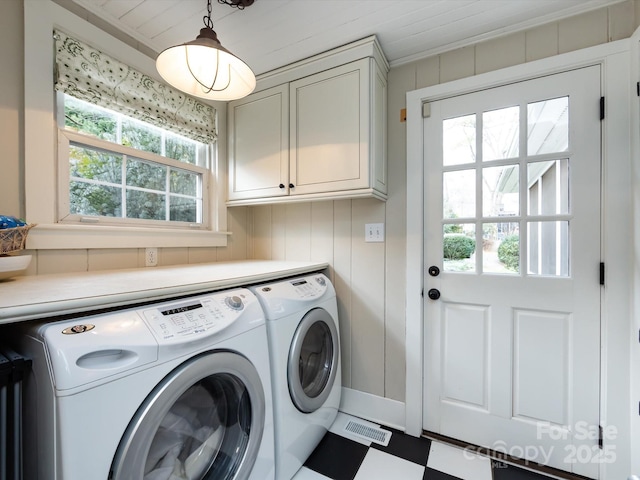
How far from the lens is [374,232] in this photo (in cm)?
177

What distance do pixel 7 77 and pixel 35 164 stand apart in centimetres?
36

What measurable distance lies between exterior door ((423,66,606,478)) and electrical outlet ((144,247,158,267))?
1634 millimetres

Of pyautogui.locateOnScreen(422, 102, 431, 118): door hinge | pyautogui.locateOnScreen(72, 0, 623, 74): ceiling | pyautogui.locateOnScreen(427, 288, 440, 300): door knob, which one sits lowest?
pyautogui.locateOnScreen(427, 288, 440, 300): door knob

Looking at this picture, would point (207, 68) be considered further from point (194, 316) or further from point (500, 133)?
point (500, 133)

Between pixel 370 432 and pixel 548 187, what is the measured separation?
1.70 m

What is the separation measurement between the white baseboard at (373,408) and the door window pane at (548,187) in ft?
4.53

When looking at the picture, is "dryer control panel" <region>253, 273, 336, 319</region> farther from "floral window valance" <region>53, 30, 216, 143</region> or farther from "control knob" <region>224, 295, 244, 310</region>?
"floral window valance" <region>53, 30, 216, 143</region>

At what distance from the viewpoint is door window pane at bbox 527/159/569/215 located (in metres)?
1.36

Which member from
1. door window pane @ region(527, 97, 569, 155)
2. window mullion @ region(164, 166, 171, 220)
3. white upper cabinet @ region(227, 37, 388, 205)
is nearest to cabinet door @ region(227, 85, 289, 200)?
white upper cabinet @ region(227, 37, 388, 205)

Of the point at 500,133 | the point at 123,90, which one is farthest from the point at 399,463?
the point at 123,90

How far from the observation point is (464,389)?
1.55 meters

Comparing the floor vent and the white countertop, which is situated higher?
the white countertop

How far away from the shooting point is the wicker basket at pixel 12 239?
94 centimetres

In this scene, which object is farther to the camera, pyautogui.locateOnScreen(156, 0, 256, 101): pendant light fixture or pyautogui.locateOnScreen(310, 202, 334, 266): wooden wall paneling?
pyautogui.locateOnScreen(310, 202, 334, 266): wooden wall paneling
